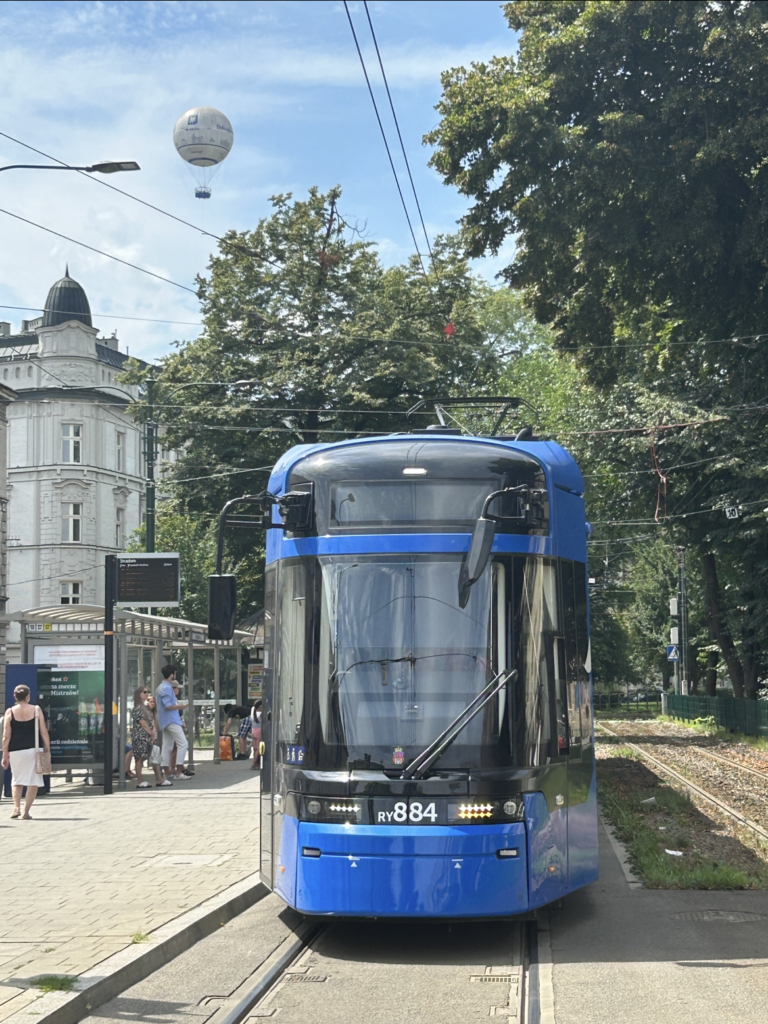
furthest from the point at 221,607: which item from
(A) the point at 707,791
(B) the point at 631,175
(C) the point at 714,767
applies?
(C) the point at 714,767

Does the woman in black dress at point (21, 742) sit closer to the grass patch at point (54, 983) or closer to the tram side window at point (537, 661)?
the tram side window at point (537, 661)

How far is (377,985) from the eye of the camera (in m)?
7.30

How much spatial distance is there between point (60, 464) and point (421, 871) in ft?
184

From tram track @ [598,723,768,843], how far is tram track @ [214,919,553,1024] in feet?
20.8

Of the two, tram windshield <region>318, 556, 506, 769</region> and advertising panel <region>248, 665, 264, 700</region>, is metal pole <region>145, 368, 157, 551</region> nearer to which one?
advertising panel <region>248, 665, 264, 700</region>

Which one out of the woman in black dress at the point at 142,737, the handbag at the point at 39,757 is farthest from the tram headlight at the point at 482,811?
the woman in black dress at the point at 142,737

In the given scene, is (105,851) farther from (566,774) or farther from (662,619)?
(662,619)

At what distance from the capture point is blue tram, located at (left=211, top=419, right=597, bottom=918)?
26.6 ft

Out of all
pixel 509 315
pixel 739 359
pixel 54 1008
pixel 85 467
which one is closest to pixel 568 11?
pixel 739 359

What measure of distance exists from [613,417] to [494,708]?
24.1 m

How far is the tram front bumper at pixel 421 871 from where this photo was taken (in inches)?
314

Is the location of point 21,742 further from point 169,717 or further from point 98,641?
point 98,641

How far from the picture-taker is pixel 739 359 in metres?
25.1

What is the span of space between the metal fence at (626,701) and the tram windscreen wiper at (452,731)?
7021 cm
